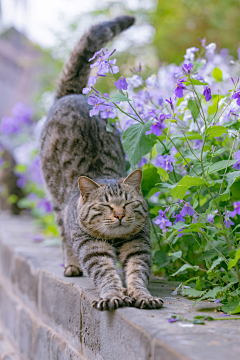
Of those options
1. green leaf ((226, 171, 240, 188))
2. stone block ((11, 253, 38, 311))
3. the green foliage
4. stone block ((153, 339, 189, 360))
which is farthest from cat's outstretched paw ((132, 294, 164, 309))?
the green foliage

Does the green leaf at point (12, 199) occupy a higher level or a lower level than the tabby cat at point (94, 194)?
higher

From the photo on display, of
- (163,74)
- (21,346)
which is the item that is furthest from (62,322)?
(163,74)

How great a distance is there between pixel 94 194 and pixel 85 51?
44.8 inches

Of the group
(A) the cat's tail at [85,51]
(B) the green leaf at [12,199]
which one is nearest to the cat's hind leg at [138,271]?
(A) the cat's tail at [85,51]

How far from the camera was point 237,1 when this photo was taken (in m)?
5.57

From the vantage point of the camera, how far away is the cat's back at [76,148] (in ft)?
7.44

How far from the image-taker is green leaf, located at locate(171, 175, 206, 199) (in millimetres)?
1353

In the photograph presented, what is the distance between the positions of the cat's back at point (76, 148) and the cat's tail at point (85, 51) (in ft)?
0.60

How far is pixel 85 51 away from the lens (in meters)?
2.51

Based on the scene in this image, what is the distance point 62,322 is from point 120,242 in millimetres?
541

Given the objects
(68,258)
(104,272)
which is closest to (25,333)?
(68,258)

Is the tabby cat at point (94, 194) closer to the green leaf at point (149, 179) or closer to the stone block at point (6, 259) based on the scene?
the green leaf at point (149, 179)

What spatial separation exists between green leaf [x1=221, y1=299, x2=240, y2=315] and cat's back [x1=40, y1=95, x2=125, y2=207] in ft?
3.50

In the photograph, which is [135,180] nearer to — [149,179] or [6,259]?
[149,179]
